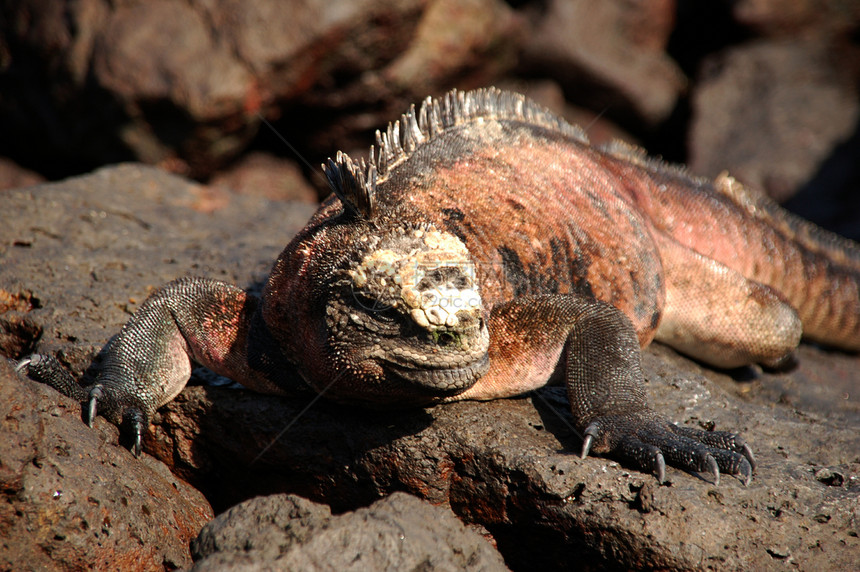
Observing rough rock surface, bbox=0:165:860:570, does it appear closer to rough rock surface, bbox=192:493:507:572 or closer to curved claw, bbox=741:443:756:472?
curved claw, bbox=741:443:756:472

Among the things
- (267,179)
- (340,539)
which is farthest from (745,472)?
(267,179)

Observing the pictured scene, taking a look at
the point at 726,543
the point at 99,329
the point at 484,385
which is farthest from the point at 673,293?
the point at 99,329

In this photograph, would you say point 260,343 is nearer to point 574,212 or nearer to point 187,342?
point 187,342

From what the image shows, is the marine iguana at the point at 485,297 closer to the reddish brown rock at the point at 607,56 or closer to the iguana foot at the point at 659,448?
the iguana foot at the point at 659,448

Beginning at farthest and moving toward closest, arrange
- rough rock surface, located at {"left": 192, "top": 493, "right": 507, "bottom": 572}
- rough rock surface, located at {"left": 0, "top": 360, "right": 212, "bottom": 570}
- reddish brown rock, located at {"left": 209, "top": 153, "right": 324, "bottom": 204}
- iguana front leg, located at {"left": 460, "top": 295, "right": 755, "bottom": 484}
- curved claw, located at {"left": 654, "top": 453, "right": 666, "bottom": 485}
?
reddish brown rock, located at {"left": 209, "top": 153, "right": 324, "bottom": 204}
iguana front leg, located at {"left": 460, "top": 295, "right": 755, "bottom": 484}
curved claw, located at {"left": 654, "top": 453, "right": 666, "bottom": 485}
rough rock surface, located at {"left": 0, "top": 360, "right": 212, "bottom": 570}
rough rock surface, located at {"left": 192, "top": 493, "right": 507, "bottom": 572}

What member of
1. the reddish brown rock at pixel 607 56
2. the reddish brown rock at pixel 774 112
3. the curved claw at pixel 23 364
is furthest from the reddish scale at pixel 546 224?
the reddish brown rock at pixel 607 56

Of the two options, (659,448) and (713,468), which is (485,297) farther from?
(713,468)

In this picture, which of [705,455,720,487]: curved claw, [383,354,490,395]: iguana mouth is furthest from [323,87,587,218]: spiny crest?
[705,455,720,487]: curved claw

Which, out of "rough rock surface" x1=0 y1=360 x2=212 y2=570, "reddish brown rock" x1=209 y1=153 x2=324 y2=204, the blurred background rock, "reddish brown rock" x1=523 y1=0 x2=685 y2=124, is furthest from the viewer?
"reddish brown rock" x1=523 y1=0 x2=685 y2=124
